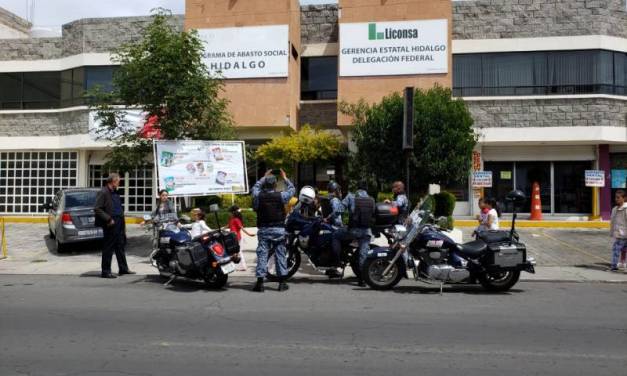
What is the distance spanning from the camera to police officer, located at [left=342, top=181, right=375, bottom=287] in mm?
9961

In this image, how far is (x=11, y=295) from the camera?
9.06 metres

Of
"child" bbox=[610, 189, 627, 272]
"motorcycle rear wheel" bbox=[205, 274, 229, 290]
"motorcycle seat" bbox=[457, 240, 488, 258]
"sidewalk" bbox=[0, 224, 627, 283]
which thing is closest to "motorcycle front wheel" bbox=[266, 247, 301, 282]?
"sidewalk" bbox=[0, 224, 627, 283]

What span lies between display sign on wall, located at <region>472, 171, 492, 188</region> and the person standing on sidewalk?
13348 millimetres

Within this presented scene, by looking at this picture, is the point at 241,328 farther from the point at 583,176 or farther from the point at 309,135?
the point at 583,176

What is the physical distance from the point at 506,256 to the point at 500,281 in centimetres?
52

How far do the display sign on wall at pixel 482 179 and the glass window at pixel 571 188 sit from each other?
3.42 meters

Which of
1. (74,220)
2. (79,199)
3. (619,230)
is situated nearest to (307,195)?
(619,230)

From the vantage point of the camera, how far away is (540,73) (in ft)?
69.9

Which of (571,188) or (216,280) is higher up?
(571,188)

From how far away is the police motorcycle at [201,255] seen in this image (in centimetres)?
946

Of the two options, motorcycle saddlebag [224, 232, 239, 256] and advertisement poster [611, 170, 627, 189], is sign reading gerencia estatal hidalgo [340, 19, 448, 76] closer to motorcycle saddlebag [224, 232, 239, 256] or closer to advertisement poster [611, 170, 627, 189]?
advertisement poster [611, 170, 627, 189]

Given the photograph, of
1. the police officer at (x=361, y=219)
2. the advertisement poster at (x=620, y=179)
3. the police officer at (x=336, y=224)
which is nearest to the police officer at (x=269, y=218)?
the police officer at (x=336, y=224)

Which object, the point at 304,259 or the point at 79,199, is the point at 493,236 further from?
the point at 79,199

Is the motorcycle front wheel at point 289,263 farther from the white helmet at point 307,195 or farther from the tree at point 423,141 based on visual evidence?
the tree at point 423,141
